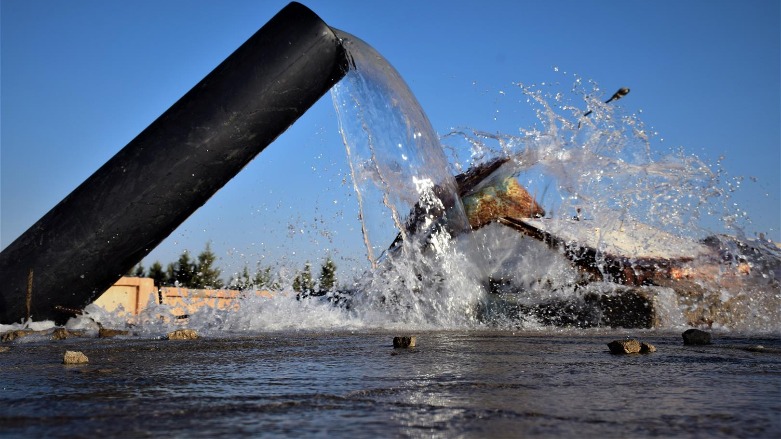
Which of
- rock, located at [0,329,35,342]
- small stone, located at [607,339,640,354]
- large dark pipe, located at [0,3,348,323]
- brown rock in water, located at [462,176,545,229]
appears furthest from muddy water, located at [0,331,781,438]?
brown rock in water, located at [462,176,545,229]

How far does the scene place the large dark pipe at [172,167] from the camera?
13.6 feet

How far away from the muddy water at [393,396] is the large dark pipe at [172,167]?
2.13 meters

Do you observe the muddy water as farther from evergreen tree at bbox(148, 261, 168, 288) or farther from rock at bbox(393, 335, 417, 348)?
evergreen tree at bbox(148, 261, 168, 288)

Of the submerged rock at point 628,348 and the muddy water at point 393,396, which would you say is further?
the submerged rock at point 628,348

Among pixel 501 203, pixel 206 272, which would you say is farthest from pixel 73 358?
pixel 206 272

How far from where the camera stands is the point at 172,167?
4.12 meters

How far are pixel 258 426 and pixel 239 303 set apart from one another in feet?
15.8

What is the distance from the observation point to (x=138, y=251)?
4367 mm

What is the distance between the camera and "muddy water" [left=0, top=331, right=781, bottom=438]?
2.92ft

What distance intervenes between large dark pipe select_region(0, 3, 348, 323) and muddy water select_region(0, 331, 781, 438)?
6.98 feet

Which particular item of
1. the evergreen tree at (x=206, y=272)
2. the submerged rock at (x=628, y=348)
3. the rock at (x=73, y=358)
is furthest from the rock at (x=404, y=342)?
the evergreen tree at (x=206, y=272)

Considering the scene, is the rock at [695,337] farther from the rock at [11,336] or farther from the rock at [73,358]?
the rock at [11,336]

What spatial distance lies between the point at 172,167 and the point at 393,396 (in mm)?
3281

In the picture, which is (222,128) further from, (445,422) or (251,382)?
(445,422)
